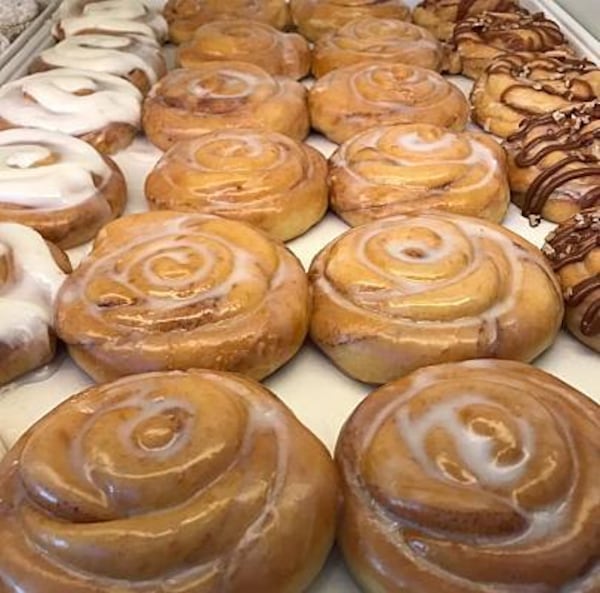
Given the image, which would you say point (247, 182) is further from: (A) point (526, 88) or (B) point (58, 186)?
(A) point (526, 88)

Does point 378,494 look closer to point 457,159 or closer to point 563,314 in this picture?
point 563,314

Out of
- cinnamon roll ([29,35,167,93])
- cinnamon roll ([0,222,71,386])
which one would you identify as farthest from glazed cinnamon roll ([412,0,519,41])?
cinnamon roll ([0,222,71,386])

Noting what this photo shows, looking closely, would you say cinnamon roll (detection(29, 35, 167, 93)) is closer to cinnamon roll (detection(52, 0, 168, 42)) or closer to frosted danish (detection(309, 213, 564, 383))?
cinnamon roll (detection(52, 0, 168, 42))

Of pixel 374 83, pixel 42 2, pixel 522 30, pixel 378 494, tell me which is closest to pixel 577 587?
pixel 378 494

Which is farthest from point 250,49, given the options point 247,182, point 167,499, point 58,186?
point 167,499

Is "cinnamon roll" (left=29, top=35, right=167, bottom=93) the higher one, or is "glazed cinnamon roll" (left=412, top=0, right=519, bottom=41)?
"glazed cinnamon roll" (left=412, top=0, right=519, bottom=41)

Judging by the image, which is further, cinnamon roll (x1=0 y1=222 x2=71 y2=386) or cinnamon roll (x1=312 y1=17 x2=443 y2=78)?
cinnamon roll (x1=312 y1=17 x2=443 y2=78)
